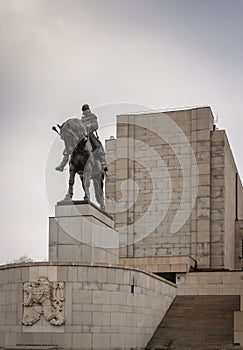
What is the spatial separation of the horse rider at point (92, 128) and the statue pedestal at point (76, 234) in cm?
206

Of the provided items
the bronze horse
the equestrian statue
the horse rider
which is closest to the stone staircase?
the equestrian statue

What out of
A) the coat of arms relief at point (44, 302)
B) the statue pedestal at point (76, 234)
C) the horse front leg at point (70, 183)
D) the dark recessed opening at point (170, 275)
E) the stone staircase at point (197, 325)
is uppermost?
the horse front leg at point (70, 183)

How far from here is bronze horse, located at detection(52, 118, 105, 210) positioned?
21062mm

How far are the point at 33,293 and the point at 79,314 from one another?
1.46 m

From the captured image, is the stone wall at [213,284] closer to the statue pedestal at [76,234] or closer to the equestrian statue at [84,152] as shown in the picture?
the equestrian statue at [84,152]

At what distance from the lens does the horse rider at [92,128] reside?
71.6 feet

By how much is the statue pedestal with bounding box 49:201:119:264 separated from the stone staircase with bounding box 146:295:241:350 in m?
3.20

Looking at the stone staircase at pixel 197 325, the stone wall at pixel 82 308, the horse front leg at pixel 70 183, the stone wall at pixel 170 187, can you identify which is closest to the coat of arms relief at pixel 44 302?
the stone wall at pixel 82 308

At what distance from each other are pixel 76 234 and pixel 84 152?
2810 mm

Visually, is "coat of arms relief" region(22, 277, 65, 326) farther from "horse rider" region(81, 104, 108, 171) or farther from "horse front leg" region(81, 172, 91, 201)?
"horse rider" region(81, 104, 108, 171)

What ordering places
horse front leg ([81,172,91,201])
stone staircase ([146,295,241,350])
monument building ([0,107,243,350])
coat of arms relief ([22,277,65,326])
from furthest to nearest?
horse front leg ([81,172,91,201]) < stone staircase ([146,295,241,350]) < monument building ([0,107,243,350]) < coat of arms relief ([22,277,65,326])

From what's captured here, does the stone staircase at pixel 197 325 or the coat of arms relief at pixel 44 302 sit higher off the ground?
the coat of arms relief at pixel 44 302

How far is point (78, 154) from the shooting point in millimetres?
21375

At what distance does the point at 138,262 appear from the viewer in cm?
3139
